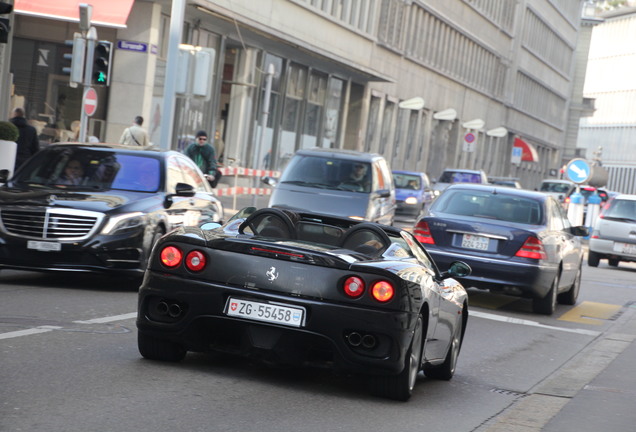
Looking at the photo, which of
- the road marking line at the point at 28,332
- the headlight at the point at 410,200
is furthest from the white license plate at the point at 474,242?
the headlight at the point at 410,200

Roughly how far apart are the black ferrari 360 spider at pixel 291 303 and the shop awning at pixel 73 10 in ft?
71.6

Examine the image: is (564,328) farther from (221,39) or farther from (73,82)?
(221,39)

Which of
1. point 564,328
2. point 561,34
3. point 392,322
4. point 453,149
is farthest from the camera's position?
point 561,34

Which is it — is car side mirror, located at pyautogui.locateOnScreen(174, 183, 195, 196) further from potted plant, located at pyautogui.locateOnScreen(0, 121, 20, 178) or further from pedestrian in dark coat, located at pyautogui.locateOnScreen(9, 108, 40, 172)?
pedestrian in dark coat, located at pyautogui.locateOnScreen(9, 108, 40, 172)

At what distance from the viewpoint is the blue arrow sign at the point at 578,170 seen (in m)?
36.7

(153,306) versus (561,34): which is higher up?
(561,34)

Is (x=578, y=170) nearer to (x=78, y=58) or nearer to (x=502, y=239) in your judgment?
(x=78, y=58)

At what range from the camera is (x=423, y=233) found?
15.6 meters

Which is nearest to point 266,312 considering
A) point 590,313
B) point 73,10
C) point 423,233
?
point 423,233

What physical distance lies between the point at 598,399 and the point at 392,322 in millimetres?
2057

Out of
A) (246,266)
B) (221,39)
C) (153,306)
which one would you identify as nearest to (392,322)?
(246,266)

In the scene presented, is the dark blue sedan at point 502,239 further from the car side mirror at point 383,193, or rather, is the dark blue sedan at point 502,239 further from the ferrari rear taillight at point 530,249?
the car side mirror at point 383,193

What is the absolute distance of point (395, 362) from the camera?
763 cm

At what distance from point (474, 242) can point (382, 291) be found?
308 inches
